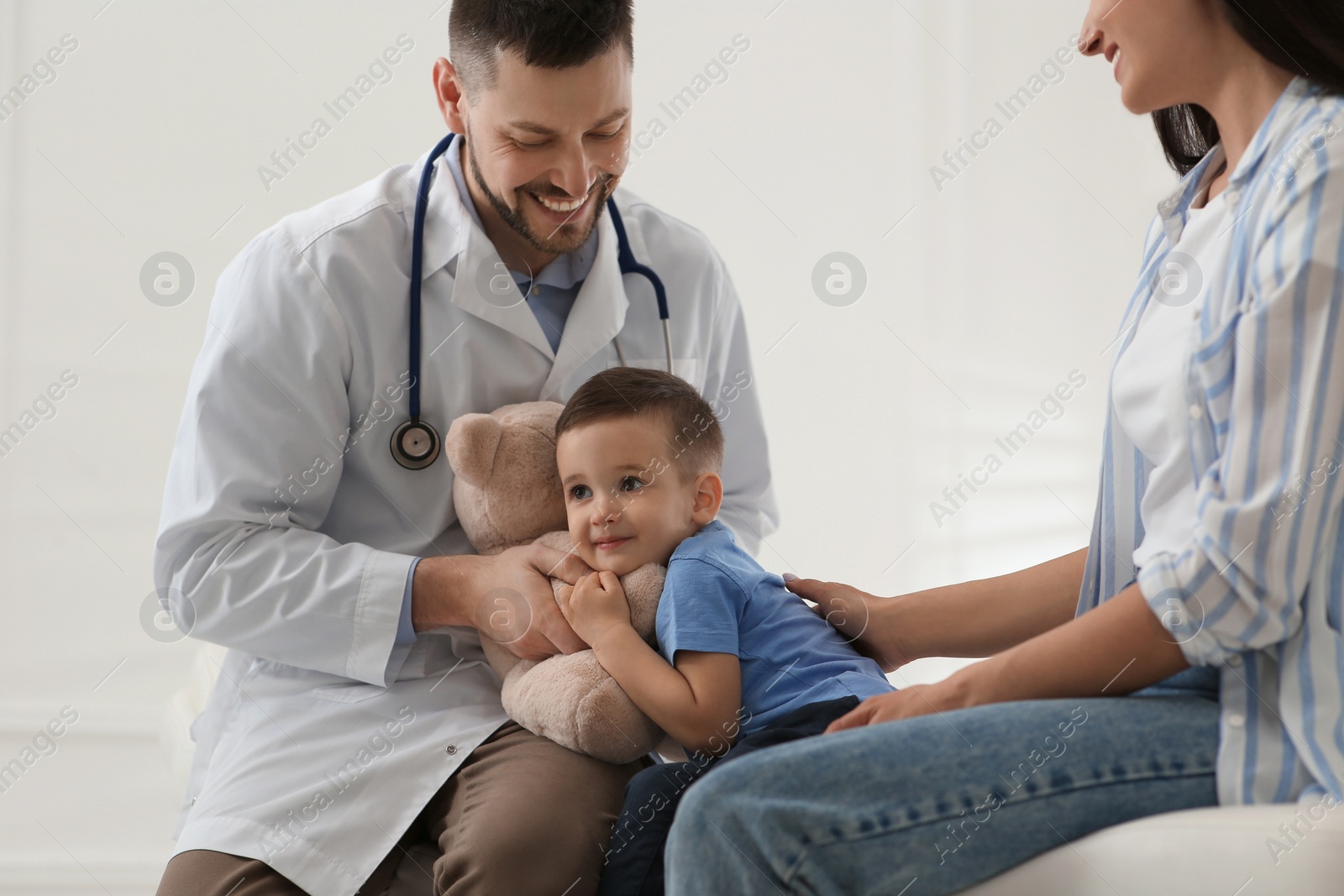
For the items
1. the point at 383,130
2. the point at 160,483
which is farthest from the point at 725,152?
the point at 160,483

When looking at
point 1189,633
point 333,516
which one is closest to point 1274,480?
point 1189,633

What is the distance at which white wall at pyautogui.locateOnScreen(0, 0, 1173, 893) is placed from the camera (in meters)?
2.81

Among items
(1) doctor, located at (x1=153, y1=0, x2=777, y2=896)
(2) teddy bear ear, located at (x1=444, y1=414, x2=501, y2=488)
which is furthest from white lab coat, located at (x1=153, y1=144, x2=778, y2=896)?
(2) teddy bear ear, located at (x1=444, y1=414, x2=501, y2=488)

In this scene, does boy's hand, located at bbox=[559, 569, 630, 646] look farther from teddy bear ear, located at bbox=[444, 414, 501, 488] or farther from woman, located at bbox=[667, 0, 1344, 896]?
woman, located at bbox=[667, 0, 1344, 896]

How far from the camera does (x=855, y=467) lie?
11.3 feet

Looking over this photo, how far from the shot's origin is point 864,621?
1563 millimetres

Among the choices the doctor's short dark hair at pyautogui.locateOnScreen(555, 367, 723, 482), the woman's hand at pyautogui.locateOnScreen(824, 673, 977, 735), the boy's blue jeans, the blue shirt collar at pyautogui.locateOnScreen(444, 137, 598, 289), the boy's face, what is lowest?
the boy's blue jeans

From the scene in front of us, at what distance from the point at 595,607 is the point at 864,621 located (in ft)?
1.32

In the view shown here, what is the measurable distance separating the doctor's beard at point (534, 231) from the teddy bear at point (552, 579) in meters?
0.26

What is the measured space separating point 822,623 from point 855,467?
1992 mm

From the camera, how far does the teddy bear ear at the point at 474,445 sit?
1461 mm

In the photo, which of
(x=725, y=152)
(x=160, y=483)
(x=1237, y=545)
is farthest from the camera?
(x=725, y=152)

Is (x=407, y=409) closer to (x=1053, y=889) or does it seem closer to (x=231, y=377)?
(x=231, y=377)

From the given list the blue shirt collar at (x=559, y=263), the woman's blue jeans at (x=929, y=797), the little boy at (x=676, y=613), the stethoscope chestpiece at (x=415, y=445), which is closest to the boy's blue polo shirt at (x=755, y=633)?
the little boy at (x=676, y=613)
